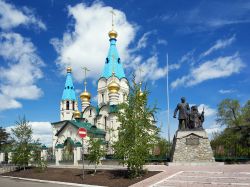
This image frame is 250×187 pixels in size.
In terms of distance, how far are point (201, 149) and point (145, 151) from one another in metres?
5.87

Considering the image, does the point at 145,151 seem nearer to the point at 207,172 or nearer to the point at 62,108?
the point at 207,172

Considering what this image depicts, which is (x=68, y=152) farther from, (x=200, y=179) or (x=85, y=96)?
(x=200, y=179)

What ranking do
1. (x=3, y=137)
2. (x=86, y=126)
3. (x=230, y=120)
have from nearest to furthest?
(x=230, y=120) < (x=3, y=137) < (x=86, y=126)

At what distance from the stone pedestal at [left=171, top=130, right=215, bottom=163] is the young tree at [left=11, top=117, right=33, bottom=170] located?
12.6 metres

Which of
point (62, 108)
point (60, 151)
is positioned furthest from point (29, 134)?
point (62, 108)

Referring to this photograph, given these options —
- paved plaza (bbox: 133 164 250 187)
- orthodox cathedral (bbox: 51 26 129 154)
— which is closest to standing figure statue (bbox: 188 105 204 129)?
paved plaza (bbox: 133 164 250 187)

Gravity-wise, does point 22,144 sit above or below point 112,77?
below

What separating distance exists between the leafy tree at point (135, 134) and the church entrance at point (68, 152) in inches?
775

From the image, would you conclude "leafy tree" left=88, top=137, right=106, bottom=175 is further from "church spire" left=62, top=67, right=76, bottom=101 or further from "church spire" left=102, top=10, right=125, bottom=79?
"church spire" left=62, top=67, right=76, bottom=101

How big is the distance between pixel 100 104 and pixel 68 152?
13.3 metres

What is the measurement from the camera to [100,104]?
51562 mm

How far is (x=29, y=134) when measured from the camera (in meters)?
26.0

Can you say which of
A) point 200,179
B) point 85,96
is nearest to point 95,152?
point 200,179

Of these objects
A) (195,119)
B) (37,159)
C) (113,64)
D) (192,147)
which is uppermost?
(113,64)
